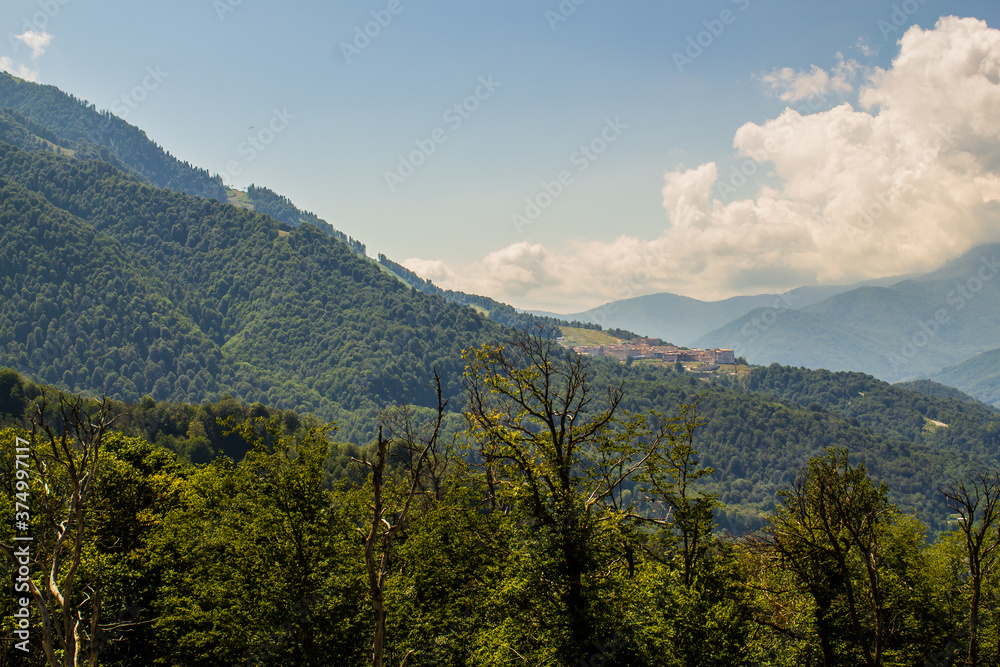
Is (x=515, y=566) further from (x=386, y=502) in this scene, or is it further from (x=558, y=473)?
(x=386, y=502)

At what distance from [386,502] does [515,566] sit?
35.3 ft

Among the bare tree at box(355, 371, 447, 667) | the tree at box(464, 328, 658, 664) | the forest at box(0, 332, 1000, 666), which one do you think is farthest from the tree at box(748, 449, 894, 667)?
the bare tree at box(355, 371, 447, 667)

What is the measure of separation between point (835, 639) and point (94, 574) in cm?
3179

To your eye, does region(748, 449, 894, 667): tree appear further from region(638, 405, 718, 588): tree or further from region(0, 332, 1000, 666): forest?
region(638, 405, 718, 588): tree

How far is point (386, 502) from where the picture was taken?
31203 millimetres

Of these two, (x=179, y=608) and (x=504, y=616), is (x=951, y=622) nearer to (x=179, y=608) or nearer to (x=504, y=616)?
(x=504, y=616)

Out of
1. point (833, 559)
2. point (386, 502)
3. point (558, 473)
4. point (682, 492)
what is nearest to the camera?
point (558, 473)

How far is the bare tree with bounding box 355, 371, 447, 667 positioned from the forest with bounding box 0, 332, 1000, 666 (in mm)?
539

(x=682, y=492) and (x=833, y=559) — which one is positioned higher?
(x=682, y=492)

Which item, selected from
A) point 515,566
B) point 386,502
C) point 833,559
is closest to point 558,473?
point 515,566

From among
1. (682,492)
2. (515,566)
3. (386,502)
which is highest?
(682,492)

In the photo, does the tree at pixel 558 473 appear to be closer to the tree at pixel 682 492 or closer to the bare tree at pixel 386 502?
the tree at pixel 682 492

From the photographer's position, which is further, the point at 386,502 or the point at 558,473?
the point at 386,502

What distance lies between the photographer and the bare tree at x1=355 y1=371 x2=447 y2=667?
1325 cm
